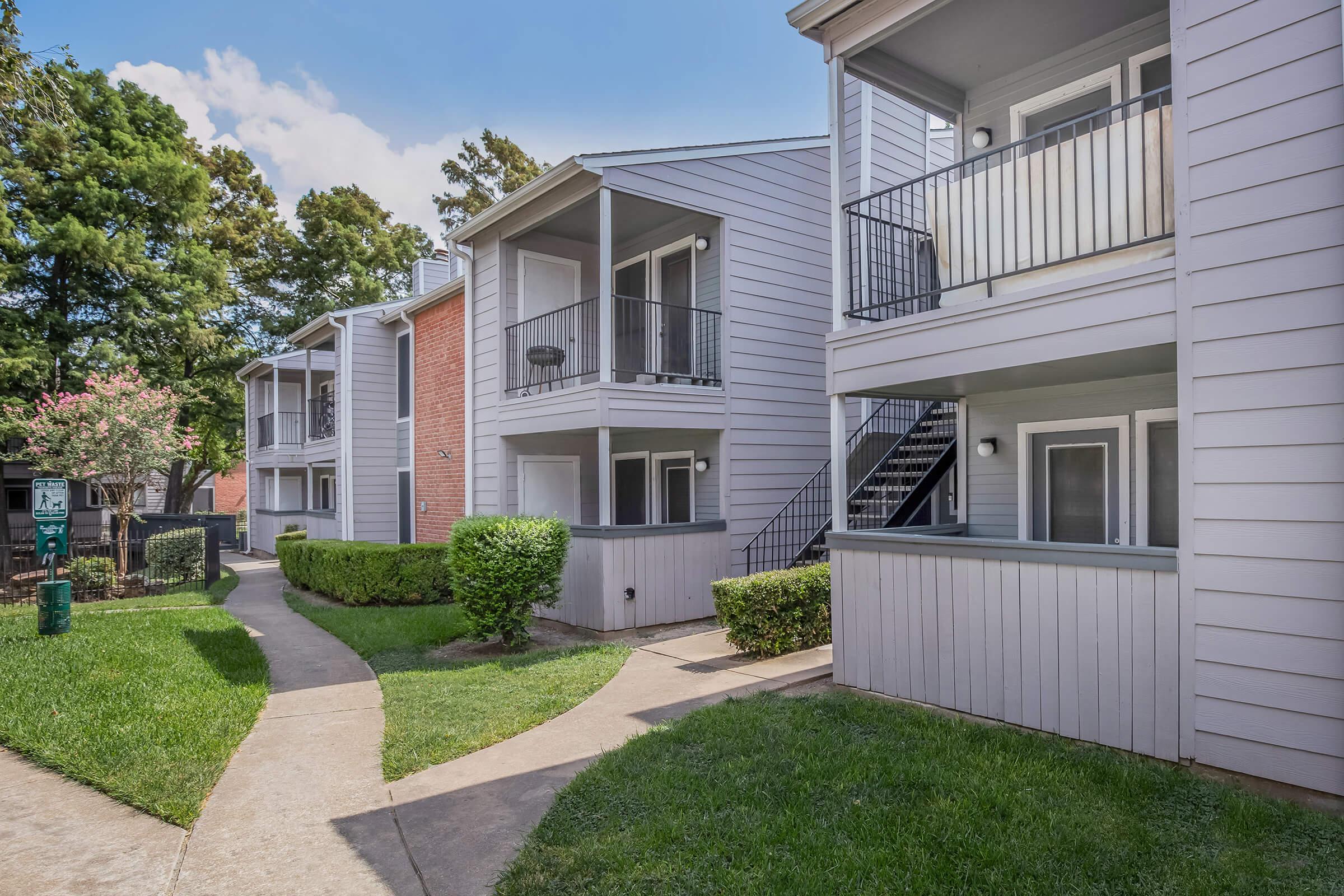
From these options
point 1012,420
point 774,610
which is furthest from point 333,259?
point 1012,420

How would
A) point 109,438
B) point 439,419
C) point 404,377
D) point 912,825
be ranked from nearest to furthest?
point 912,825, point 109,438, point 439,419, point 404,377

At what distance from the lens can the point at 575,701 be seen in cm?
634

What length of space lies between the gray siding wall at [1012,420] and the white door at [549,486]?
6.21 m

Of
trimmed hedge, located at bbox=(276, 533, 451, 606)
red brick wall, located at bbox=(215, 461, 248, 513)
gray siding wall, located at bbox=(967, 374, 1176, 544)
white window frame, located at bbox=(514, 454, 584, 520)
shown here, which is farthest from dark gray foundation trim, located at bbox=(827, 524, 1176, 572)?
red brick wall, located at bbox=(215, 461, 248, 513)

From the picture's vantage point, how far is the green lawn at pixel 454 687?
543cm

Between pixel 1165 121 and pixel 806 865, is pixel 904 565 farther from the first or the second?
pixel 1165 121

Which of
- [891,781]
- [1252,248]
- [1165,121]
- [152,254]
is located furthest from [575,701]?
[152,254]

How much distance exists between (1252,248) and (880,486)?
5501 mm

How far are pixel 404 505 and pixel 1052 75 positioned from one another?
1362cm

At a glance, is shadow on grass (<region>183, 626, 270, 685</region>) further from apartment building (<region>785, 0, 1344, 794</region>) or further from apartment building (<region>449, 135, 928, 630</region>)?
apartment building (<region>785, 0, 1344, 794</region>)

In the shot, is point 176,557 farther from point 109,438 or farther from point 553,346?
point 553,346

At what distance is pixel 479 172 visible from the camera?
3198 centimetres

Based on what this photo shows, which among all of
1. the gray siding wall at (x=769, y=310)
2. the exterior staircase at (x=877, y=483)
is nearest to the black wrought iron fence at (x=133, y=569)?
the gray siding wall at (x=769, y=310)

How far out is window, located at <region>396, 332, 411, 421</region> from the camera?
16000 mm
